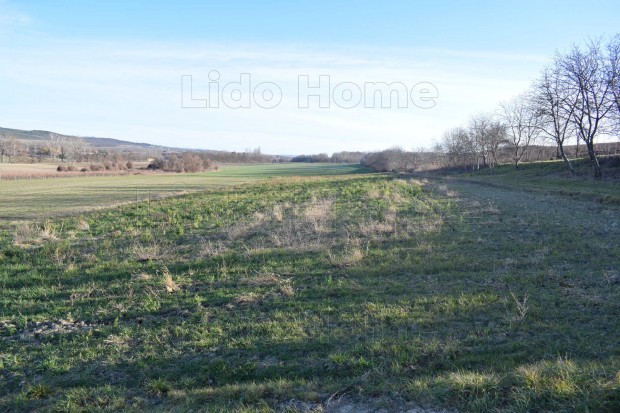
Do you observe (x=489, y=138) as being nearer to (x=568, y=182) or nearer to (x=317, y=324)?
(x=568, y=182)

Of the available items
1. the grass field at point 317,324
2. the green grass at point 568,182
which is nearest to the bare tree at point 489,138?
the green grass at point 568,182

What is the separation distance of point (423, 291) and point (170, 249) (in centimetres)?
736

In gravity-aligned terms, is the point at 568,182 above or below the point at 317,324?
above

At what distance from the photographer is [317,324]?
5.91 metres

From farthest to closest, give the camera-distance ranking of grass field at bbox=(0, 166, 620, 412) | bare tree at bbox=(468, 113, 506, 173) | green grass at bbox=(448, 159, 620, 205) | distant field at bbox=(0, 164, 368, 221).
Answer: bare tree at bbox=(468, 113, 506, 173), distant field at bbox=(0, 164, 368, 221), green grass at bbox=(448, 159, 620, 205), grass field at bbox=(0, 166, 620, 412)

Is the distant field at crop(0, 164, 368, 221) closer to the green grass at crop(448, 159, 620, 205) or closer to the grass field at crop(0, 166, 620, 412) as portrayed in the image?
the grass field at crop(0, 166, 620, 412)

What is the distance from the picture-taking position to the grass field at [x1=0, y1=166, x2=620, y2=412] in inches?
158

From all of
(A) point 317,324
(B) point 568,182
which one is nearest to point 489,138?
(B) point 568,182

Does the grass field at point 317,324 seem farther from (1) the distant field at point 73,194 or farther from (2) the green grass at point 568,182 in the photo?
(1) the distant field at point 73,194

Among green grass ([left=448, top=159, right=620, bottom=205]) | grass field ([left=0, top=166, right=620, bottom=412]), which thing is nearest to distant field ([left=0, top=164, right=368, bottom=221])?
grass field ([left=0, top=166, right=620, bottom=412])

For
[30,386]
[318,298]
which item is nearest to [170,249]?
[318,298]

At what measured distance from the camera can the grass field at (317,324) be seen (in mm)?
4004

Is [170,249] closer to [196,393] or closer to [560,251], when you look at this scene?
[196,393]

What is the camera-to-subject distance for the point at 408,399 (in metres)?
3.82
